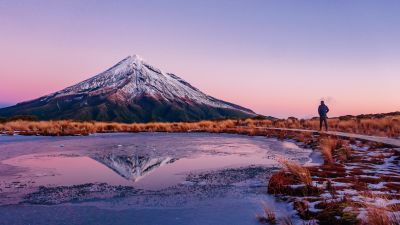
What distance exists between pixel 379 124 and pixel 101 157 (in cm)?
2300

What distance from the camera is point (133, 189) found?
980cm

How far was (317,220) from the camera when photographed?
7.16m

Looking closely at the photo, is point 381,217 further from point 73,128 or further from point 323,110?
point 73,128

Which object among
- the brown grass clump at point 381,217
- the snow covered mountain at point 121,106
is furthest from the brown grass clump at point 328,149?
the snow covered mountain at point 121,106

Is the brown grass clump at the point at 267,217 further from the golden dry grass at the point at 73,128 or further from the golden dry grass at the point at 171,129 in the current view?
the golden dry grass at the point at 73,128

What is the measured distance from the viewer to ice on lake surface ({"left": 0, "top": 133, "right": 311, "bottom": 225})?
24.6 ft

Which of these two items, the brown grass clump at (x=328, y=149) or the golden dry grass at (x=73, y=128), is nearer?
the brown grass clump at (x=328, y=149)

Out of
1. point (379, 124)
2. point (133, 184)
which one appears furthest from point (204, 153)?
point (379, 124)

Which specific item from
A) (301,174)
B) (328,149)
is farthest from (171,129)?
(301,174)

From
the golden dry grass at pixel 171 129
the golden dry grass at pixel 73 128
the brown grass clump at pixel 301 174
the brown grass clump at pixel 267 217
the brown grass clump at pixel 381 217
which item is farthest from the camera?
the golden dry grass at pixel 73 128

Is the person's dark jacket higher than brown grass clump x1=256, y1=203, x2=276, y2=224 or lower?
higher

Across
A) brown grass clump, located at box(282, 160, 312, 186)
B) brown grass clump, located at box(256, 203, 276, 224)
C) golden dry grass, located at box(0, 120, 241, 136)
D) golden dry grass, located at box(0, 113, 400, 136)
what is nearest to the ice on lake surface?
brown grass clump, located at box(256, 203, 276, 224)

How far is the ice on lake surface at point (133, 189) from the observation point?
7492mm

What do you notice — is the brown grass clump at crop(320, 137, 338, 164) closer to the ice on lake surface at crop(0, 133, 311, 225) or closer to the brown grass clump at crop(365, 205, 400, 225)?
the ice on lake surface at crop(0, 133, 311, 225)
